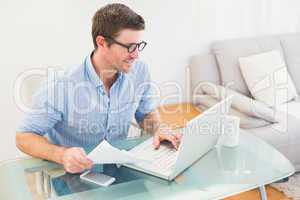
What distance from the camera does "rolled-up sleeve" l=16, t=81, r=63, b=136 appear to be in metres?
1.58

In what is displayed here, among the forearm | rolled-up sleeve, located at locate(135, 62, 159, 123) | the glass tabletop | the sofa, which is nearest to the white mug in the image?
the glass tabletop

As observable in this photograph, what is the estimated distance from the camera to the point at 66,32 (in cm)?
254

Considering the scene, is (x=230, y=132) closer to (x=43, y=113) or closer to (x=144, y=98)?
(x=144, y=98)

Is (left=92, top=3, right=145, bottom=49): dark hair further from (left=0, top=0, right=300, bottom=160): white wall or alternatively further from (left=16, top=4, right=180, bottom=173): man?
(left=0, top=0, right=300, bottom=160): white wall

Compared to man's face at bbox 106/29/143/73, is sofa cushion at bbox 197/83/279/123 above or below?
below

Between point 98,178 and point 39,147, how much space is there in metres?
0.30

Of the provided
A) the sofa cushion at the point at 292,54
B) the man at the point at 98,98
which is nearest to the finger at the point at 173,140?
the man at the point at 98,98

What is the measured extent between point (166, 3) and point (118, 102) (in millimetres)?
1248

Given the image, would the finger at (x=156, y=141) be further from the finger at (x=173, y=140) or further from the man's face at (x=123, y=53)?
the man's face at (x=123, y=53)

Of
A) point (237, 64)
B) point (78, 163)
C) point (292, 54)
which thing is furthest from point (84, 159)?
point (292, 54)

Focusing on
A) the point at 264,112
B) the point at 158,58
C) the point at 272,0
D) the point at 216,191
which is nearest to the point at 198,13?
the point at 158,58

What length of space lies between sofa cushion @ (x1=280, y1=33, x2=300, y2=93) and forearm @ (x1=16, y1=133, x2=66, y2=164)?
224cm

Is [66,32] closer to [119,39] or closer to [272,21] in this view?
[119,39]

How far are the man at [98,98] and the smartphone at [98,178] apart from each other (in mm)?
94
